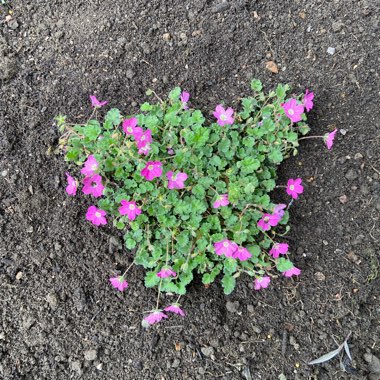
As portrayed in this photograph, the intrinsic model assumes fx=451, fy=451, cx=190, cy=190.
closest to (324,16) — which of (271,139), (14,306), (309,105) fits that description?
(309,105)

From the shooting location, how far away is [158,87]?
249 centimetres

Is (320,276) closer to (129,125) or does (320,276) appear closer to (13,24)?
(129,125)

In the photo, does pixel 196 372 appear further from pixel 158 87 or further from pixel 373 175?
pixel 158 87

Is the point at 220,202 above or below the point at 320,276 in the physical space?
above

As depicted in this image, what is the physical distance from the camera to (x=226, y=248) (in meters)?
1.99

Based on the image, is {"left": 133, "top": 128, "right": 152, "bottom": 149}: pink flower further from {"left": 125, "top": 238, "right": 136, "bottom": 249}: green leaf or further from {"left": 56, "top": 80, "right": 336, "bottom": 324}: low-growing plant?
{"left": 125, "top": 238, "right": 136, "bottom": 249}: green leaf

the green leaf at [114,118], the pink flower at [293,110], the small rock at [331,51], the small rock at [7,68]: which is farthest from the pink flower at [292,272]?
the small rock at [7,68]

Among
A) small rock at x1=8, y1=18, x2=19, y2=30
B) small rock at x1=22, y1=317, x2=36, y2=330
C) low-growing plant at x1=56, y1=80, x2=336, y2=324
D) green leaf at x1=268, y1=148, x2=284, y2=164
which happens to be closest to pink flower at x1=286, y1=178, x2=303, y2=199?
low-growing plant at x1=56, y1=80, x2=336, y2=324

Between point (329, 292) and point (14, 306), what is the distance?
156 centimetres

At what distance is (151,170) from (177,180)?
0.13m

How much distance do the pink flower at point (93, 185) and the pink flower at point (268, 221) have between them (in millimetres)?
752

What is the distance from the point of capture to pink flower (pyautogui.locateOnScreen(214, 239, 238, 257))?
1.98 m

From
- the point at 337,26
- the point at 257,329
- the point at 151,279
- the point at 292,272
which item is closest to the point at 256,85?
the point at 337,26

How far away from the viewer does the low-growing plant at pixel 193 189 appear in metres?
2.06
